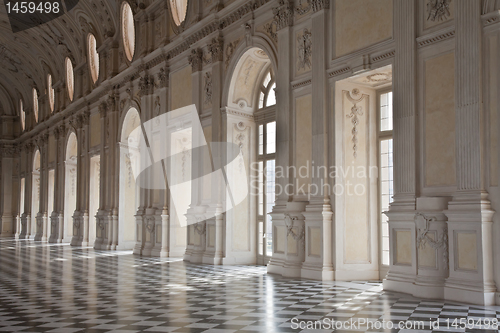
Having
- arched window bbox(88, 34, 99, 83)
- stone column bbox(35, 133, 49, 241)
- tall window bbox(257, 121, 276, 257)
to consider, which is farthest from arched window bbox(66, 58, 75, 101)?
tall window bbox(257, 121, 276, 257)

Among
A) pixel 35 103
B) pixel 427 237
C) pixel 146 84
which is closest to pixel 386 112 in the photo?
pixel 427 237

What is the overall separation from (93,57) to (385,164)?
1936cm

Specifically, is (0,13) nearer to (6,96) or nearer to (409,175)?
(6,96)

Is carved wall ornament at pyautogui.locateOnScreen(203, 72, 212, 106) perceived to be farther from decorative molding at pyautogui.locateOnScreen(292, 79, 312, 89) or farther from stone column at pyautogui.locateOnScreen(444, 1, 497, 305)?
stone column at pyautogui.locateOnScreen(444, 1, 497, 305)

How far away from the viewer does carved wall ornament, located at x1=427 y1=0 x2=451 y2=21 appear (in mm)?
9203

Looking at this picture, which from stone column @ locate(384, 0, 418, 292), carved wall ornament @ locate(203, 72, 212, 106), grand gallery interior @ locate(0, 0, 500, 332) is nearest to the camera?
grand gallery interior @ locate(0, 0, 500, 332)

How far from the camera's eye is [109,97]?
2389cm

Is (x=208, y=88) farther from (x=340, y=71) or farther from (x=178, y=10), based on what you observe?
(x=340, y=71)

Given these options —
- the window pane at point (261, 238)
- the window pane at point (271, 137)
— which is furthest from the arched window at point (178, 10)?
the window pane at point (261, 238)

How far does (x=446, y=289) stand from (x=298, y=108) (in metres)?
5.58

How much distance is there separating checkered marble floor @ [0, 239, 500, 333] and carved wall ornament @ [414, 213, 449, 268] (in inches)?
35.6

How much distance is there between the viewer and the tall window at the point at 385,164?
38.1ft

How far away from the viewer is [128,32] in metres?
22.6

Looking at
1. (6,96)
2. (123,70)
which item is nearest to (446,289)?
(123,70)
